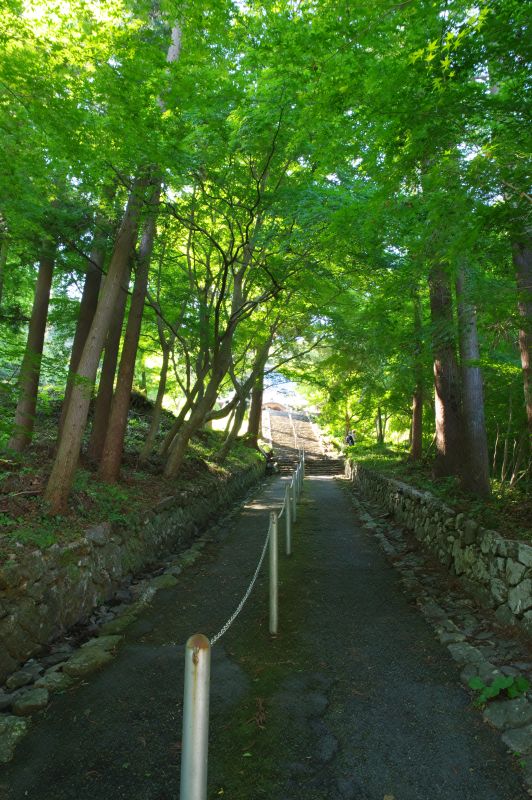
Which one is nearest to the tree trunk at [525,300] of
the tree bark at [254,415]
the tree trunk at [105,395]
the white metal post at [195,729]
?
the white metal post at [195,729]

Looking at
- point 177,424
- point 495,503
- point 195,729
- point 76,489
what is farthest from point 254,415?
point 195,729

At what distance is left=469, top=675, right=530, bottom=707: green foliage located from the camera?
3396 millimetres

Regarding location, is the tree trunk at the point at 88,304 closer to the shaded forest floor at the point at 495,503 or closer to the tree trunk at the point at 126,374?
the tree trunk at the point at 126,374

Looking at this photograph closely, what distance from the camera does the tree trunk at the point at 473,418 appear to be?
794 centimetres

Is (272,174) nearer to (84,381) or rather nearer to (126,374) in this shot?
(126,374)

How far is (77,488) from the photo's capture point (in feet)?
22.5

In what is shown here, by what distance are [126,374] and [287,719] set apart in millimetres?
6429

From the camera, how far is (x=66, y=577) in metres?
5.08

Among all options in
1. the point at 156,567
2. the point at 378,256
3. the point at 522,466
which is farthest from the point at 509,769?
the point at 522,466

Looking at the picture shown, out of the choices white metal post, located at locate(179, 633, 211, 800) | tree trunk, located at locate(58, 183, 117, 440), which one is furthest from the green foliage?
tree trunk, located at locate(58, 183, 117, 440)

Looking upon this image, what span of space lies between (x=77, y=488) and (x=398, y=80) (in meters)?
6.27

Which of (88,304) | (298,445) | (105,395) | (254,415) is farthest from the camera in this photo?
(298,445)

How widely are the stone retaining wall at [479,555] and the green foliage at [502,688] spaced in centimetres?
83

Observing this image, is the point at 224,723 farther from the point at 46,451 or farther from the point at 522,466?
the point at 522,466
